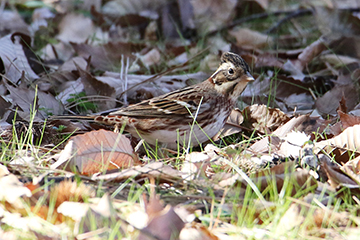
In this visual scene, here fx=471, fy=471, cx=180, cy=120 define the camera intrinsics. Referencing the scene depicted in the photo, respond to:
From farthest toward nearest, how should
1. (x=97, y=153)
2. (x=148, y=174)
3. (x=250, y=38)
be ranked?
1. (x=250, y=38)
2. (x=97, y=153)
3. (x=148, y=174)

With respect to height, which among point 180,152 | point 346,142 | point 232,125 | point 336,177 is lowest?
point 180,152

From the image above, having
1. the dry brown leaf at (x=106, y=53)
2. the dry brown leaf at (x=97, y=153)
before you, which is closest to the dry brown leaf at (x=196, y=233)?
the dry brown leaf at (x=97, y=153)

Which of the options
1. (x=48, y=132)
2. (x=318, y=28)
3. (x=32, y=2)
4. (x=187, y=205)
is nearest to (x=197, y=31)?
(x=318, y=28)

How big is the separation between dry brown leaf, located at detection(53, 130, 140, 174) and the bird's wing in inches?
37.7

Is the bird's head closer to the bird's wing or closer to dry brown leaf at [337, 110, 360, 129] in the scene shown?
the bird's wing

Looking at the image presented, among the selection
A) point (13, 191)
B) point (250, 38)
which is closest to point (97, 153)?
point (13, 191)

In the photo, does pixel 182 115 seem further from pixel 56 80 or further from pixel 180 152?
pixel 56 80

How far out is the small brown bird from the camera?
422cm

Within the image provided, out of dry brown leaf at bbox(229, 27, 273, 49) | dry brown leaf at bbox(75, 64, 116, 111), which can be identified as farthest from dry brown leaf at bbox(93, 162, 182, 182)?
dry brown leaf at bbox(229, 27, 273, 49)

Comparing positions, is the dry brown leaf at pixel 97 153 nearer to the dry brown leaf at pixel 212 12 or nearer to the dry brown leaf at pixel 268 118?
the dry brown leaf at pixel 268 118

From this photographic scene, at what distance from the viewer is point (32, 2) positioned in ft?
30.2

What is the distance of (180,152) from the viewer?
4203mm

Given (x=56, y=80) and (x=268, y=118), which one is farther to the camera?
(x=56, y=80)

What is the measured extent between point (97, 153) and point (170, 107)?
4.09 feet
